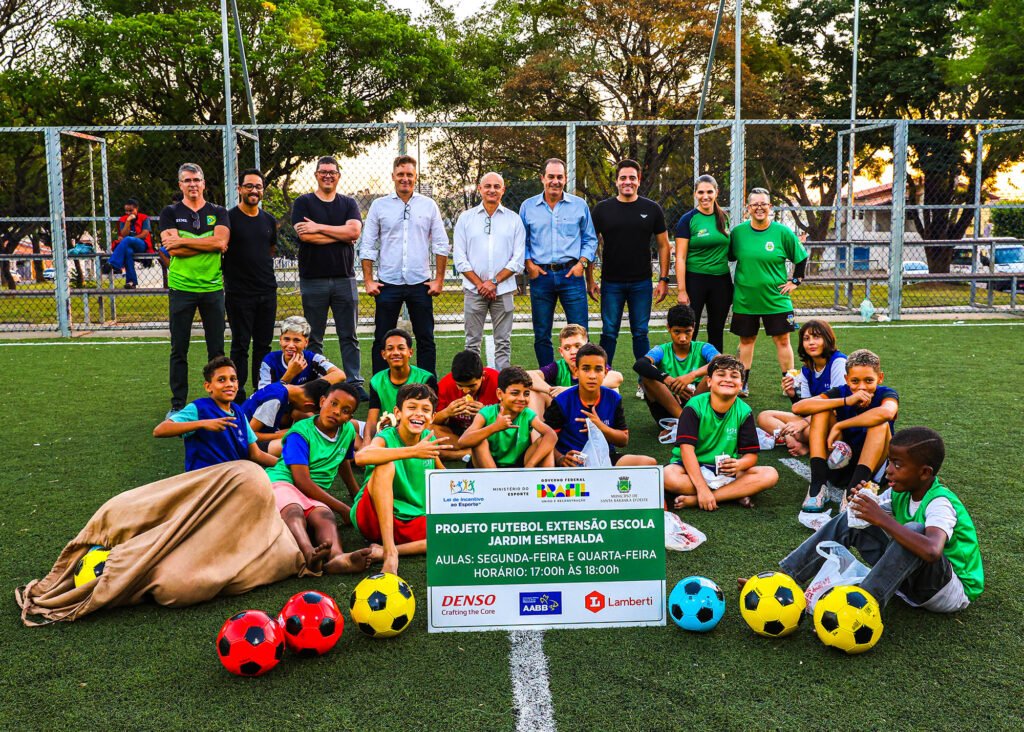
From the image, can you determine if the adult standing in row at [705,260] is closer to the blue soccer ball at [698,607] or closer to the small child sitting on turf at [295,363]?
the small child sitting on turf at [295,363]

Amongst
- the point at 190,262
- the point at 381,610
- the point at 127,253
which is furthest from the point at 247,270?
the point at 127,253

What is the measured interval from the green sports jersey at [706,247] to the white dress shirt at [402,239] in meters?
2.11

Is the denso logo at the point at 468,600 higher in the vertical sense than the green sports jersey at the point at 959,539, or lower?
lower

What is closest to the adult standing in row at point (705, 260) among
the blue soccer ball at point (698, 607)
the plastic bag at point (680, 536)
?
the plastic bag at point (680, 536)

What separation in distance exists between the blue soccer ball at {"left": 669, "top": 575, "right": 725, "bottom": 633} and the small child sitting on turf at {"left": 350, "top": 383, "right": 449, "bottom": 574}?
120 cm

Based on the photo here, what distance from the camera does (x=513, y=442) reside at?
16.6ft

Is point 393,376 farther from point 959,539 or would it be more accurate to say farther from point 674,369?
point 959,539

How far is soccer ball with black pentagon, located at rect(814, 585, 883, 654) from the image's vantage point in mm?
3111

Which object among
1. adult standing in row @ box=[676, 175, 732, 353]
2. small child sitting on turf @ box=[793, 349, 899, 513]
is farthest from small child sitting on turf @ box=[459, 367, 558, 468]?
adult standing in row @ box=[676, 175, 732, 353]

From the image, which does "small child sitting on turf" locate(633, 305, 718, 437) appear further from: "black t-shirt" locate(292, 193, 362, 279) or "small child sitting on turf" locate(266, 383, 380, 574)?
"black t-shirt" locate(292, 193, 362, 279)

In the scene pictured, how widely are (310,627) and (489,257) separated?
4.55 m

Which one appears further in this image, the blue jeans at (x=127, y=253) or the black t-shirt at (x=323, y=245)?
the blue jeans at (x=127, y=253)

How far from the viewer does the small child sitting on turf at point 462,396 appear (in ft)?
16.9

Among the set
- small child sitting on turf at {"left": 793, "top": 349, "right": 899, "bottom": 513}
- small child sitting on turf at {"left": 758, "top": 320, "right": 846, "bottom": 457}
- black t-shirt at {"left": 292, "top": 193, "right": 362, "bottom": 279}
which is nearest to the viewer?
small child sitting on turf at {"left": 793, "top": 349, "right": 899, "bottom": 513}
